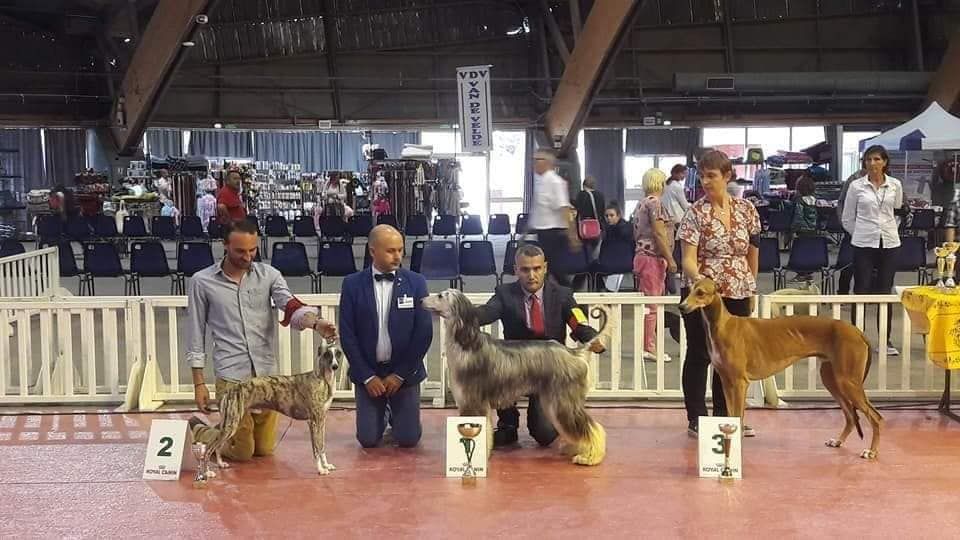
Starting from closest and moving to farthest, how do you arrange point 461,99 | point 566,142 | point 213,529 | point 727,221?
point 213,529 → point 727,221 → point 461,99 → point 566,142

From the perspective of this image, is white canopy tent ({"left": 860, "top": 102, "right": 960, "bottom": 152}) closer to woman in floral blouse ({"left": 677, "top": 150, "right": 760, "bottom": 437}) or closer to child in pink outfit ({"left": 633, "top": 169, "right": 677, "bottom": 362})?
child in pink outfit ({"left": 633, "top": 169, "right": 677, "bottom": 362})

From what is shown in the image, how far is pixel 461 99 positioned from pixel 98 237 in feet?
18.2

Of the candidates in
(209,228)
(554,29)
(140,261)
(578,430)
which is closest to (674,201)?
(578,430)

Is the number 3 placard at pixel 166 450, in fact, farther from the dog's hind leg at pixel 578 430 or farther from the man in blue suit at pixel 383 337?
the dog's hind leg at pixel 578 430

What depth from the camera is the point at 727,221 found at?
14.0ft

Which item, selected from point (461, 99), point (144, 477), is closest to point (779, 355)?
point (144, 477)

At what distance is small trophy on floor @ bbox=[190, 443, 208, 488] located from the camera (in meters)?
3.85

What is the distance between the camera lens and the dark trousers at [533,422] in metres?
4.33

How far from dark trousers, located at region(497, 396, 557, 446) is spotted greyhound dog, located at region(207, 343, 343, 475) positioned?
2.70ft

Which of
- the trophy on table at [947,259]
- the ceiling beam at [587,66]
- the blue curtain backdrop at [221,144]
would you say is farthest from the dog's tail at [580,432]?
the blue curtain backdrop at [221,144]

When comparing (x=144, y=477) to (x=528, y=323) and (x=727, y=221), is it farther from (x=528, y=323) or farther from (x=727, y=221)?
(x=727, y=221)

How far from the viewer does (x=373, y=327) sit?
4.31 metres

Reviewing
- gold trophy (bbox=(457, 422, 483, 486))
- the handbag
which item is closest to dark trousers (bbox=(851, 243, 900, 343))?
the handbag

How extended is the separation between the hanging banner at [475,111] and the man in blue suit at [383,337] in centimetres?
510
